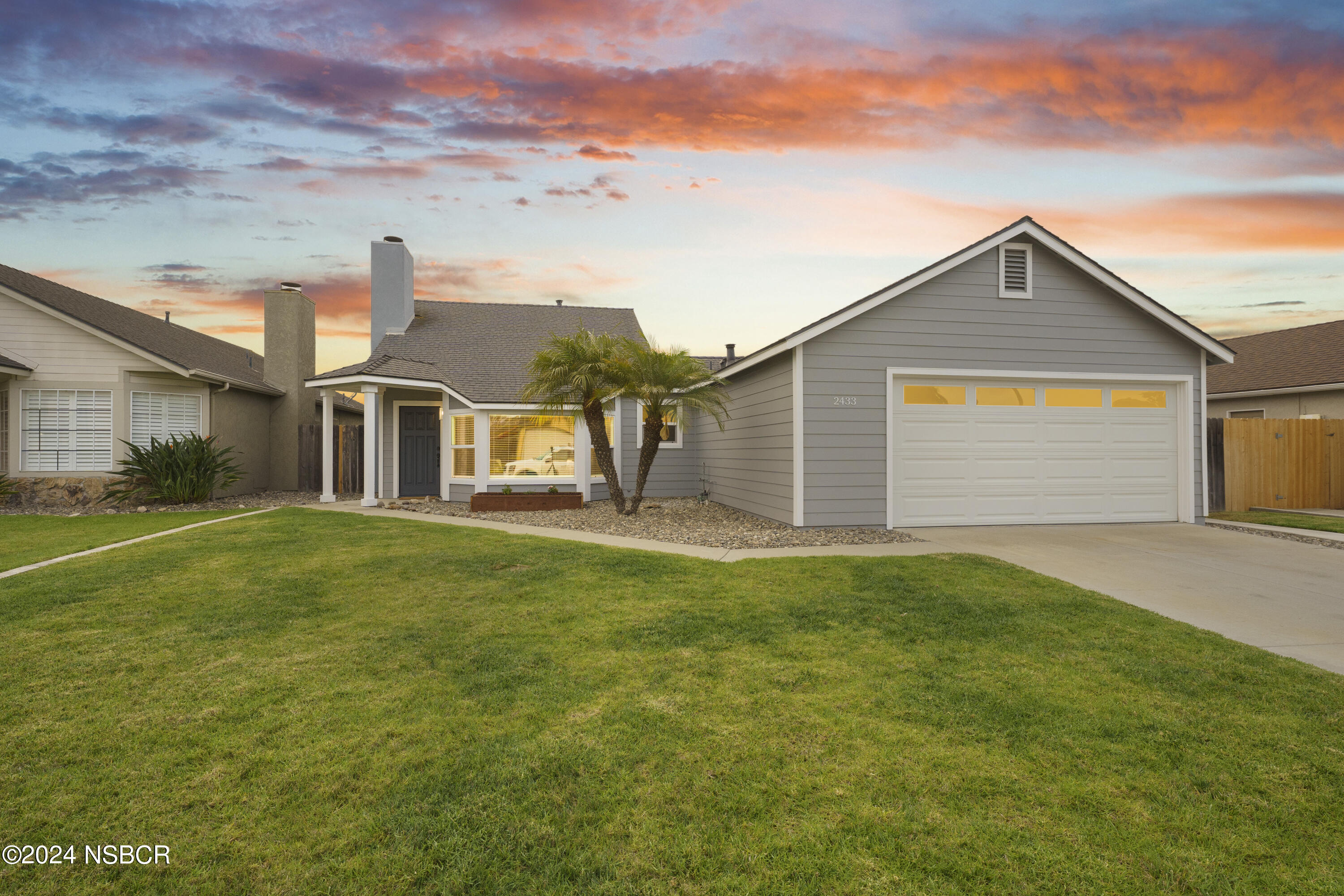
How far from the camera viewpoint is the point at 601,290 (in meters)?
20.6

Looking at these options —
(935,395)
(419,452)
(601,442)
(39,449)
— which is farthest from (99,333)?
(935,395)

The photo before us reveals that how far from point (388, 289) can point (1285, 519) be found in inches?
836

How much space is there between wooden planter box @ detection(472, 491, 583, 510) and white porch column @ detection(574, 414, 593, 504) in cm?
94

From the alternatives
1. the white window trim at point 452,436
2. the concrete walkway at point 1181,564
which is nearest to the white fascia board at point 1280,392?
the concrete walkway at point 1181,564

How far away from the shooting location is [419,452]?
1606 centimetres

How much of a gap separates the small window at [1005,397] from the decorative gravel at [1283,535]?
387cm

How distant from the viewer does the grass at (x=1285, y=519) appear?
1100 cm

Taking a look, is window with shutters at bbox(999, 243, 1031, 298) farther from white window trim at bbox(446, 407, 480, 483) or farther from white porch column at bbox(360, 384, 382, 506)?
white porch column at bbox(360, 384, 382, 506)

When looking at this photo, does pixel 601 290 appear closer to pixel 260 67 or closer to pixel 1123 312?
pixel 260 67

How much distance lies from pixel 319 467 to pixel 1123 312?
19.4m

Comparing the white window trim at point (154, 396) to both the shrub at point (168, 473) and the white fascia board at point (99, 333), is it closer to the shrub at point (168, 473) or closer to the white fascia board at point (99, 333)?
the shrub at point (168, 473)

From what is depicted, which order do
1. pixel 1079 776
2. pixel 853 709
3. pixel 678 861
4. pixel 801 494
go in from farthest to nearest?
pixel 801 494 < pixel 853 709 < pixel 1079 776 < pixel 678 861

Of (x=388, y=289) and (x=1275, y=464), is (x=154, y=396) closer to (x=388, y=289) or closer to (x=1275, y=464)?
(x=388, y=289)

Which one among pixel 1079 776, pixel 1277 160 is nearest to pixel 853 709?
pixel 1079 776
